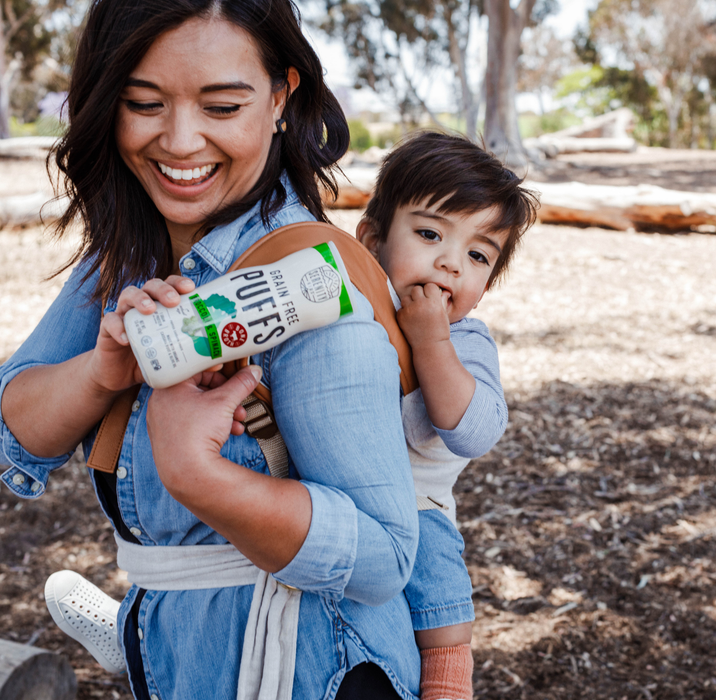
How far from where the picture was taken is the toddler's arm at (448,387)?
56.7 inches

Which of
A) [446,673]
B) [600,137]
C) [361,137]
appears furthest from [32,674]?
[361,137]

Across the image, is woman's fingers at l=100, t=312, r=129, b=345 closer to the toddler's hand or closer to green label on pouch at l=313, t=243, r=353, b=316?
green label on pouch at l=313, t=243, r=353, b=316

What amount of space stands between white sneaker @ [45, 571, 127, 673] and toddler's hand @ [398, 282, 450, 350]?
108 centimetres

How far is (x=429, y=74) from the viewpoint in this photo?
993 inches

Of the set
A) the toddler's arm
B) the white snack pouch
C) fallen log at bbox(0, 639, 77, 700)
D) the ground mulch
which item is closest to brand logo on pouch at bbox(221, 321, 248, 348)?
the white snack pouch

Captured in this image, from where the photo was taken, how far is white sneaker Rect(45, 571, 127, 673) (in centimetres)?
180

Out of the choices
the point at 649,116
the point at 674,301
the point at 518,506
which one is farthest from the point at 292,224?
the point at 649,116

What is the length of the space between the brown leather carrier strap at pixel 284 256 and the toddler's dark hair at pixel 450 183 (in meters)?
0.55

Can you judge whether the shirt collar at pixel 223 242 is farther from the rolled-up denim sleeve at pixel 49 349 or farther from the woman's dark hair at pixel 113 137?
the rolled-up denim sleeve at pixel 49 349

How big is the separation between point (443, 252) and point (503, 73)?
43.2ft

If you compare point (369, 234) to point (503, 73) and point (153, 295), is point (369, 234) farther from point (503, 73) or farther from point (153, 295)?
point (503, 73)

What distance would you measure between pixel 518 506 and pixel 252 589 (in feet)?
9.72

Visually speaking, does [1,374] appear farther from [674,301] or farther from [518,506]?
[674,301]

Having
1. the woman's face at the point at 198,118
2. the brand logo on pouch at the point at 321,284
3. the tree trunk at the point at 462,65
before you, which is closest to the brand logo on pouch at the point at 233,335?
the brand logo on pouch at the point at 321,284
